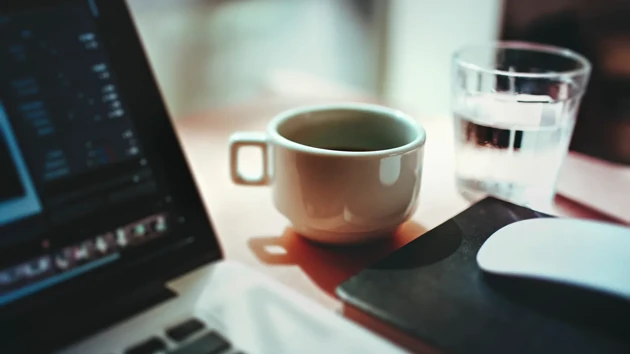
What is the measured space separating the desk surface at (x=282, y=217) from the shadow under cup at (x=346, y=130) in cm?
7

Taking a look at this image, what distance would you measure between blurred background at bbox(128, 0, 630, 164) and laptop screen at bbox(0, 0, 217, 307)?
557 mm

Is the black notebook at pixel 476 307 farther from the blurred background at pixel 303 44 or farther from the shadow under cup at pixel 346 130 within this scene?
the blurred background at pixel 303 44

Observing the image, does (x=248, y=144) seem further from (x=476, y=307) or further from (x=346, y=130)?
(x=476, y=307)

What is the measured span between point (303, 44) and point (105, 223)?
1158mm

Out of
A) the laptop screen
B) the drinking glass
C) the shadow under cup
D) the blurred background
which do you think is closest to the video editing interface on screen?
the laptop screen

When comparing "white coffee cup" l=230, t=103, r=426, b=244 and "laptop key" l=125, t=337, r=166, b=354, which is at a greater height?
"white coffee cup" l=230, t=103, r=426, b=244

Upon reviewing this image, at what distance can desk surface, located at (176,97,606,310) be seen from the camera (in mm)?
445

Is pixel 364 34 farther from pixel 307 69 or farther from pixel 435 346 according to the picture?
pixel 435 346

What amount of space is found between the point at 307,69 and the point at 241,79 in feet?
0.58

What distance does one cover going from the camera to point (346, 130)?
515 millimetres

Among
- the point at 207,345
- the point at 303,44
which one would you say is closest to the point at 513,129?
the point at 207,345

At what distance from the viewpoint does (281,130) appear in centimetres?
48

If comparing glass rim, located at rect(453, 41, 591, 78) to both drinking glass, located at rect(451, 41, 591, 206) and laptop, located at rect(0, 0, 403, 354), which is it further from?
laptop, located at rect(0, 0, 403, 354)

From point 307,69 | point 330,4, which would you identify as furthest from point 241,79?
point 330,4
